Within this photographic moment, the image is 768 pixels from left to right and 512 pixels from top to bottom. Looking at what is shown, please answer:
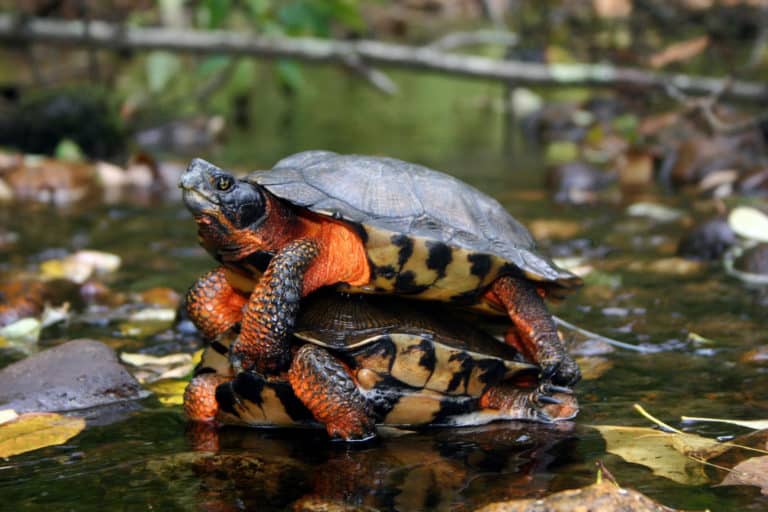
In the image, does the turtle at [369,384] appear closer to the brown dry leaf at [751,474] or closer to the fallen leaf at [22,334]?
the brown dry leaf at [751,474]

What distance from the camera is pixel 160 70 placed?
423 inches

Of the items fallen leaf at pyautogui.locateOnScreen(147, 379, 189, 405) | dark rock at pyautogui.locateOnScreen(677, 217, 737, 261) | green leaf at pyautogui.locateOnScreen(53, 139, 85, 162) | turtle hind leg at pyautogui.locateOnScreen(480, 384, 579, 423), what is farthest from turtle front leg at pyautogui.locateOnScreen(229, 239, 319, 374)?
green leaf at pyautogui.locateOnScreen(53, 139, 85, 162)

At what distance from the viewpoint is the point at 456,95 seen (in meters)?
15.0

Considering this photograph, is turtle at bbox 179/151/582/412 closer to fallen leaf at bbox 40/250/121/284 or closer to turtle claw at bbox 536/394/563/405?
turtle claw at bbox 536/394/563/405

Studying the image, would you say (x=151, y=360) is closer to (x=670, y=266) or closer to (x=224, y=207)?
(x=224, y=207)

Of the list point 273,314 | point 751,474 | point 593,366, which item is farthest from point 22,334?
point 751,474

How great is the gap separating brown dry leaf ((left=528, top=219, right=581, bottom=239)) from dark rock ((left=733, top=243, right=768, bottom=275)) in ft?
4.05

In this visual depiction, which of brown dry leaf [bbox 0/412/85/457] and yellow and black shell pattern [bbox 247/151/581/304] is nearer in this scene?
brown dry leaf [bbox 0/412/85/457]

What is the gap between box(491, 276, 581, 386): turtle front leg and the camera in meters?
2.80

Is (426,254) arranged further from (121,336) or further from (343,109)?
(343,109)

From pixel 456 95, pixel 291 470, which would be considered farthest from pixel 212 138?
pixel 291 470

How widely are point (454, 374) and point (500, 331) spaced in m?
0.58

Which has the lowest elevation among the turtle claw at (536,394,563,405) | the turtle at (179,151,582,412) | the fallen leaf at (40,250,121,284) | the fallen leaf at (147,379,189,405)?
the fallen leaf at (40,250,121,284)

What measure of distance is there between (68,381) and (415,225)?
1.12 m
